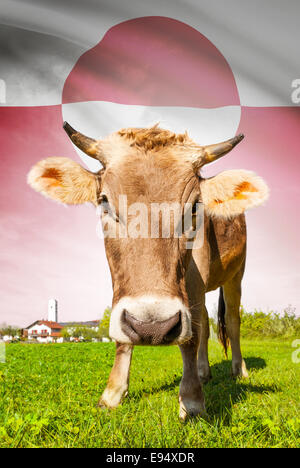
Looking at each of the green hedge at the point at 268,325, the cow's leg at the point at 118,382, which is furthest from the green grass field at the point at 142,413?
the green hedge at the point at 268,325

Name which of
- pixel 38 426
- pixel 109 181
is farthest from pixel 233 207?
pixel 38 426

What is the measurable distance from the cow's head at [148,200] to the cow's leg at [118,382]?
1327 millimetres

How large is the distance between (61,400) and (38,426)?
1298 mm

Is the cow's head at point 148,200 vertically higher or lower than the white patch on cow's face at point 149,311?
higher

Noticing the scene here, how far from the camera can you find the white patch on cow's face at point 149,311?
2.33 meters

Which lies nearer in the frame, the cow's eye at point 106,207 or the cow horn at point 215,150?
the cow's eye at point 106,207

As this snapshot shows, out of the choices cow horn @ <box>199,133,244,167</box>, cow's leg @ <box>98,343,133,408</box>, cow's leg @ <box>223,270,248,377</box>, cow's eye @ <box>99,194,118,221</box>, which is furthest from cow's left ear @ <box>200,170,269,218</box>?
cow's leg @ <box>223,270,248,377</box>

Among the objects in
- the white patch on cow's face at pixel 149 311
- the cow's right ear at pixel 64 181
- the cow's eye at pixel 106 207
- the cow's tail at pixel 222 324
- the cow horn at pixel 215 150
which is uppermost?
the cow horn at pixel 215 150

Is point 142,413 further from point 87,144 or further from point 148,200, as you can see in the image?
point 87,144

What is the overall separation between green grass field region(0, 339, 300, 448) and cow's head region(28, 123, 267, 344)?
0.64 metres

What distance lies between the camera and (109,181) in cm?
314

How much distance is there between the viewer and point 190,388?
3443 mm

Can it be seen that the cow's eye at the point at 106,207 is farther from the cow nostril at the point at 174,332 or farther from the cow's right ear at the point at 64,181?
the cow nostril at the point at 174,332

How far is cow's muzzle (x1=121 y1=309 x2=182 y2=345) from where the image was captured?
230 centimetres
